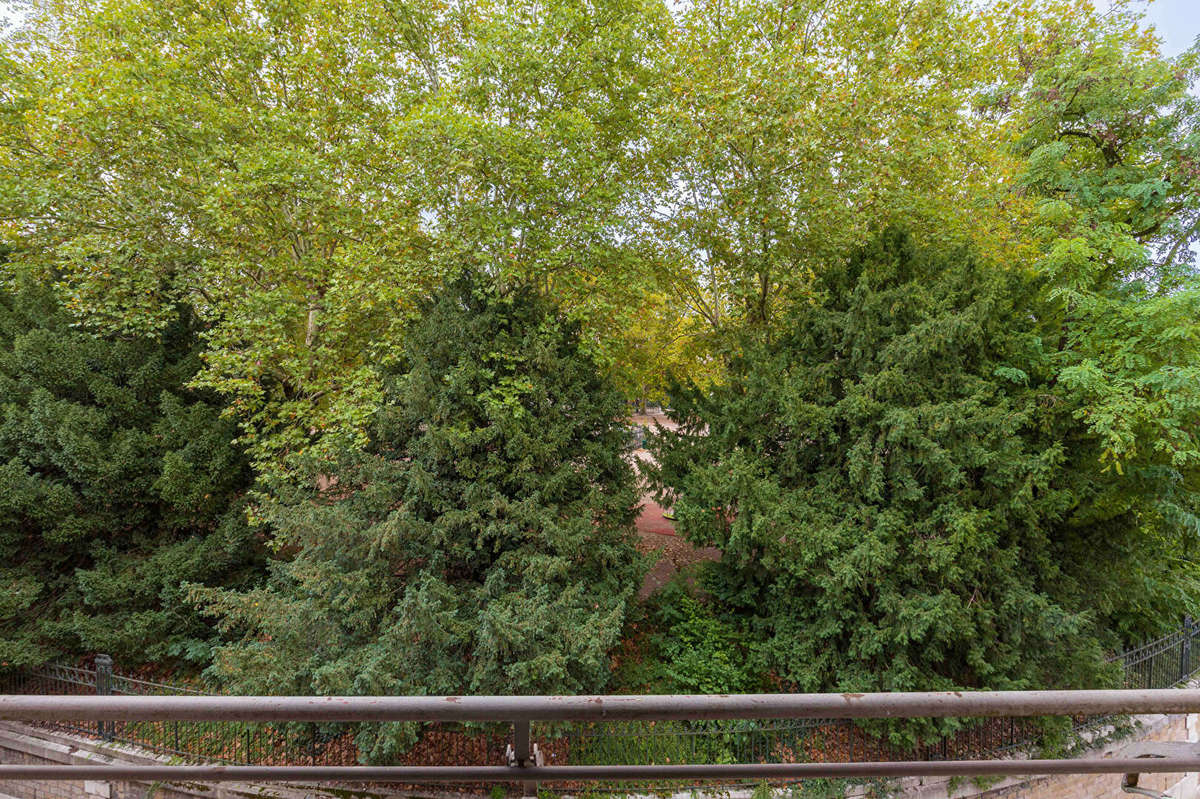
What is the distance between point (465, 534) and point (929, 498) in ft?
19.7

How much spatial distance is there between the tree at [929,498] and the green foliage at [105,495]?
727 centimetres

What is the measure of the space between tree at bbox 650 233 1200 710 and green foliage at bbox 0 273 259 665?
7269mm

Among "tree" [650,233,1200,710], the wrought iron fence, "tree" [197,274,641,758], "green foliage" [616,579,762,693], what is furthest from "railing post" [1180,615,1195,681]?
"tree" [197,274,641,758]

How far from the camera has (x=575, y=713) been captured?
3.82ft

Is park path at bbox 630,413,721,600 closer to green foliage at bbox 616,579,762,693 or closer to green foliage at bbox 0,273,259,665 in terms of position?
green foliage at bbox 616,579,762,693

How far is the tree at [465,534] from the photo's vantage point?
562cm

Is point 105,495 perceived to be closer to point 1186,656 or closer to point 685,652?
point 685,652

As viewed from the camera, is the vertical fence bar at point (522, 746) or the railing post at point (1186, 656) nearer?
the vertical fence bar at point (522, 746)

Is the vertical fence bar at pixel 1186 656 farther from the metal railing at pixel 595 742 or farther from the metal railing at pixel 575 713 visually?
the metal railing at pixel 575 713

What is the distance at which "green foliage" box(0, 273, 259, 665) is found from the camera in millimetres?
7043

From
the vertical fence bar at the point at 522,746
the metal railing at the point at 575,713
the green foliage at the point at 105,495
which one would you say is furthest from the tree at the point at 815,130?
the green foliage at the point at 105,495

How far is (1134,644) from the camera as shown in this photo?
8.41 meters

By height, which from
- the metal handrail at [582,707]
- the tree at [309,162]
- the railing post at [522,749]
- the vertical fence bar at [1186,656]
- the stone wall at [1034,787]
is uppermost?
the tree at [309,162]

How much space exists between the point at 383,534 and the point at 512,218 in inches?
173
